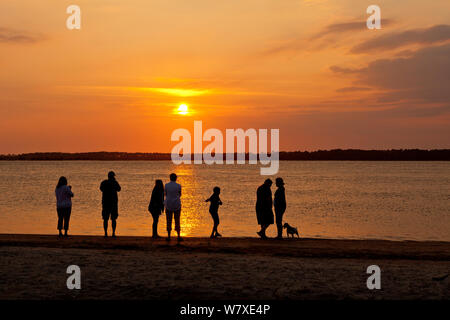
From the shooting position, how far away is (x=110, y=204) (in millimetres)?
16047

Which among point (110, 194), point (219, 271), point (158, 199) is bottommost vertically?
point (219, 271)

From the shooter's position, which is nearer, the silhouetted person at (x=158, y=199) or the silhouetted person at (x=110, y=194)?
the silhouetted person at (x=110, y=194)

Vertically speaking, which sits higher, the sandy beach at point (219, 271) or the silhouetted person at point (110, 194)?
the silhouetted person at point (110, 194)

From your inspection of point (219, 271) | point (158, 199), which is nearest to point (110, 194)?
point (158, 199)

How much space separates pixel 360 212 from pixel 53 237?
31.0 m

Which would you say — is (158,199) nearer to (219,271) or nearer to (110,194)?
(110,194)

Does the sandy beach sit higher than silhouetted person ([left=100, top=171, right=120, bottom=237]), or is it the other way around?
silhouetted person ([left=100, top=171, right=120, bottom=237])

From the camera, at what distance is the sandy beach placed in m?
8.77

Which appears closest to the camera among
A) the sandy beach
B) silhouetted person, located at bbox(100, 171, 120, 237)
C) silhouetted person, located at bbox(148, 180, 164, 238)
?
the sandy beach

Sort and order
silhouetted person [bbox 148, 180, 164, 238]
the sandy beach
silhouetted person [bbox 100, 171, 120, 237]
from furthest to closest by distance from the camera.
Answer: silhouetted person [bbox 148, 180, 164, 238] → silhouetted person [bbox 100, 171, 120, 237] → the sandy beach

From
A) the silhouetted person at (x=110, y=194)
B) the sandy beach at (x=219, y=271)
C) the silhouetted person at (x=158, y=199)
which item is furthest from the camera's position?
the silhouetted person at (x=158, y=199)

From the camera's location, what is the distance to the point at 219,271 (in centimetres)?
1057

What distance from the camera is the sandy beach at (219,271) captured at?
8.77 m
